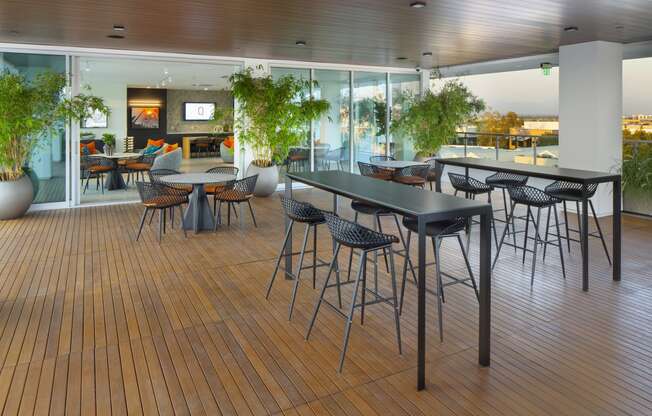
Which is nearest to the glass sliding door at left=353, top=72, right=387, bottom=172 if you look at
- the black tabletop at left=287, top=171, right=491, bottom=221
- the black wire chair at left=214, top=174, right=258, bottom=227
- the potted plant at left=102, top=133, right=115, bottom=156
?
the black wire chair at left=214, top=174, right=258, bottom=227

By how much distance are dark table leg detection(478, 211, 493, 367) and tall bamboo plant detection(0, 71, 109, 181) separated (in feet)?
21.7

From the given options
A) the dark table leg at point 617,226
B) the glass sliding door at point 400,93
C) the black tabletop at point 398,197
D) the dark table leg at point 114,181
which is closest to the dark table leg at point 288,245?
the black tabletop at point 398,197

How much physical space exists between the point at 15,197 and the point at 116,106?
10.1 m

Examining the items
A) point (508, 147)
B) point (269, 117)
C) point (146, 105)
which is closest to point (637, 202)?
point (508, 147)

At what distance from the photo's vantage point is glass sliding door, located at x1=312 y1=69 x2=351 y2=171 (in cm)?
1049

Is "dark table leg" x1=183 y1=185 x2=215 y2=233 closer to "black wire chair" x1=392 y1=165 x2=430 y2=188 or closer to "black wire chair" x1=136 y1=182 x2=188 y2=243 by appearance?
"black wire chair" x1=136 y1=182 x2=188 y2=243

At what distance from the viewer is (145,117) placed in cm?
1747

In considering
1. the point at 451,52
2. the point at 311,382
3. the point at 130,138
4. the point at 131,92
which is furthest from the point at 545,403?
the point at 131,92

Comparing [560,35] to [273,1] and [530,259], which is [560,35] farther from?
[273,1]

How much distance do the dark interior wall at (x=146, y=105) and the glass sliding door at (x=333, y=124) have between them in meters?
9.33

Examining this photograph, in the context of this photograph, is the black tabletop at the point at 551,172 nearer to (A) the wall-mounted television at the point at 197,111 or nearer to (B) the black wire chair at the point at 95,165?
(B) the black wire chair at the point at 95,165

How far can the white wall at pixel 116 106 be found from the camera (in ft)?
52.7

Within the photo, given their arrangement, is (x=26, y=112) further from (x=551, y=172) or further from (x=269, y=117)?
(x=551, y=172)

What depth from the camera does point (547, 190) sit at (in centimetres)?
504
